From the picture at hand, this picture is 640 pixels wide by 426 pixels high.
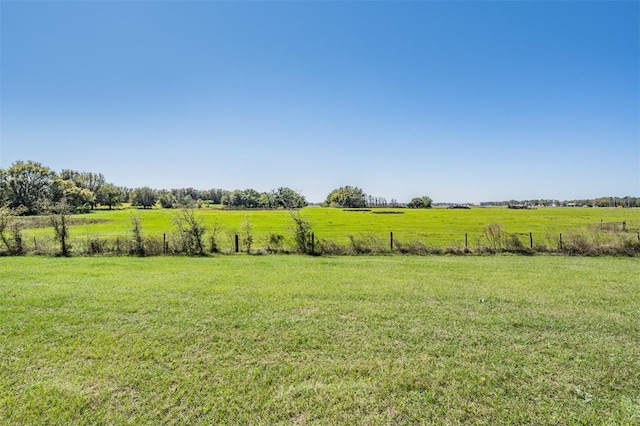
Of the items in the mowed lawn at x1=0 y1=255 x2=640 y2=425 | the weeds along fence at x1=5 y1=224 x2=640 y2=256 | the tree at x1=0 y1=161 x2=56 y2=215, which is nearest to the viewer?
the mowed lawn at x1=0 y1=255 x2=640 y2=425

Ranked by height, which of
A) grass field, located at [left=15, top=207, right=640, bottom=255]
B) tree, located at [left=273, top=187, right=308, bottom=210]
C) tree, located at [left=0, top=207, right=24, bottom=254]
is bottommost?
grass field, located at [left=15, top=207, right=640, bottom=255]

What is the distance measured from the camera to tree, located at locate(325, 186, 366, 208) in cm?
14162

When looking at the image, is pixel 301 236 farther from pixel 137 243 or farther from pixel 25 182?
pixel 25 182

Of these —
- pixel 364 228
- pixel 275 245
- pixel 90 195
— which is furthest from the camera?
pixel 90 195

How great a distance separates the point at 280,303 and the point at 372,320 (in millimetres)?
2699

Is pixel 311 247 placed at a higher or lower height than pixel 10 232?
lower

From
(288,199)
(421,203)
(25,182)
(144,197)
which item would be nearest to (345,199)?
(421,203)

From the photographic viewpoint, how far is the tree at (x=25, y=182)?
62750 millimetres

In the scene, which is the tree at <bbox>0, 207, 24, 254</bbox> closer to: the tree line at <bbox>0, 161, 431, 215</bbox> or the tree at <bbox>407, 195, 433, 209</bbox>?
the tree line at <bbox>0, 161, 431, 215</bbox>

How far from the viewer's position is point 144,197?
11669 cm

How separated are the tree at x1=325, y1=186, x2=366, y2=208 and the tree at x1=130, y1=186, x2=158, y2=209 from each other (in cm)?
7745

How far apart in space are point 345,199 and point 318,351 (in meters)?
138

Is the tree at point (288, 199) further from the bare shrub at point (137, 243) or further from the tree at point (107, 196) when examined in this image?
the tree at point (107, 196)

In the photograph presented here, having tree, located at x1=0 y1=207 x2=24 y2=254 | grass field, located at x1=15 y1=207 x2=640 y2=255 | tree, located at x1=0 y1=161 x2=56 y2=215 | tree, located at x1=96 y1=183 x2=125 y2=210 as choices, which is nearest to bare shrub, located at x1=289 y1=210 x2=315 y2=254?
grass field, located at x1=15 y1=207 x2=640 y2=255
